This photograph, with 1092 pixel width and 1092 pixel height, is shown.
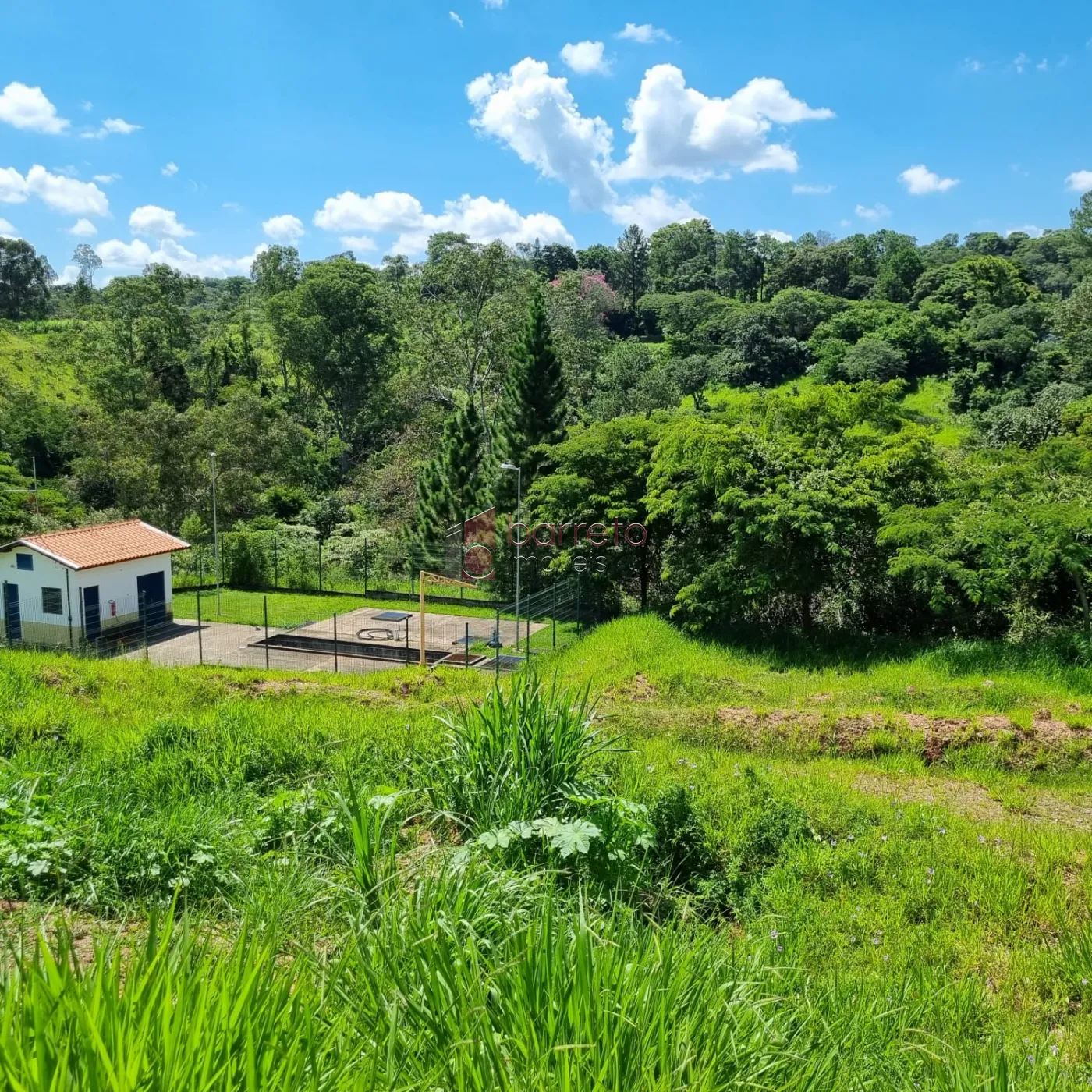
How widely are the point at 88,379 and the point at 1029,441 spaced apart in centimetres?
4019

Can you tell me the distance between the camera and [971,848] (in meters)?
6.06

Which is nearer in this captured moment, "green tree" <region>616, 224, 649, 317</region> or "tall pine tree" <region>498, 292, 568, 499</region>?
"tall pine tree" <region>498, 292, 568, 499</region>

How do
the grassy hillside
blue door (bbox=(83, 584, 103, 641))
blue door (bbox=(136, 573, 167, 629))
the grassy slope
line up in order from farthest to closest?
1. the grassy slope
2. blue door (bbox=(136, 573, 167, 629))
3. blue door (bbox=(83, 584, 103, 641))
4. the grassy hillside

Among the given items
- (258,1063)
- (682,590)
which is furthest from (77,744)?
(682,590)

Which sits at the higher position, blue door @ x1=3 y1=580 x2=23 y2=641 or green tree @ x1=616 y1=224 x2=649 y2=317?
green tree @ x1=616 y1=224 x2=649 y2=317

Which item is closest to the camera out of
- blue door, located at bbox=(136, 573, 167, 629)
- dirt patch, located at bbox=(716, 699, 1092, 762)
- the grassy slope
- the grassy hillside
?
the grassy hillside

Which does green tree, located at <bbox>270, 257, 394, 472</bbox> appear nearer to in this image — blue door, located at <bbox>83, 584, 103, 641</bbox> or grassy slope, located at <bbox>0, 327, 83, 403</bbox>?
grassy slope, located at <bbox>0, 327, 83, 403</bbox>

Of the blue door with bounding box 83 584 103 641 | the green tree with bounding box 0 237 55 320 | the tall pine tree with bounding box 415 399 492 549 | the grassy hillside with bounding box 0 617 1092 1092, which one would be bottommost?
the blue door with bounding box 83 584 103 641

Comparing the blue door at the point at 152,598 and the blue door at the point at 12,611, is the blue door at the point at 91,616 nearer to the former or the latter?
the blue door at the point at 152,598

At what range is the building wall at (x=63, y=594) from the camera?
22062 mm

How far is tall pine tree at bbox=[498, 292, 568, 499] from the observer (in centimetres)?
2916

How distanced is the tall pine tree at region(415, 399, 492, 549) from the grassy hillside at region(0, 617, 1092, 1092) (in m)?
20.4

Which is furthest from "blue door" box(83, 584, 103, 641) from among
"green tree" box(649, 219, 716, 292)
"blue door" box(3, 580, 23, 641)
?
"green tree" box(649, 219, 716, 292)

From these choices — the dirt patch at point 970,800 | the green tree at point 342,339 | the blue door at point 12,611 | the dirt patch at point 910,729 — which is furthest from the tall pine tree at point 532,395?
the dirt patch at point 970,800
